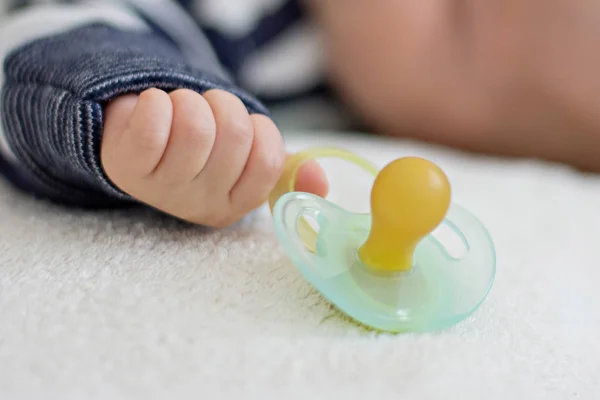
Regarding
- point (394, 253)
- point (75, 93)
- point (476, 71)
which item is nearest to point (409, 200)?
Result: point (394, 253)

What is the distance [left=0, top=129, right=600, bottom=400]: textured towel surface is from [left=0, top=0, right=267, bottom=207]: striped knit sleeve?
1.0 inches

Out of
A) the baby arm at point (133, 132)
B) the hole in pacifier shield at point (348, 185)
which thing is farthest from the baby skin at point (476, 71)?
the baby arm at point (133, 132)

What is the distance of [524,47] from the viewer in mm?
610

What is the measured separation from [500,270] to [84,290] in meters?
0.24

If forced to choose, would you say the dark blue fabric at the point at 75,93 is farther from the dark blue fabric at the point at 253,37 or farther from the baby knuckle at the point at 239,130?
the dark blue fabric at the point at 253,37

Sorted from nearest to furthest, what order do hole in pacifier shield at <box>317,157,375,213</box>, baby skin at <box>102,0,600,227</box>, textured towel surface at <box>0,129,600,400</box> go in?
textured towel surface at <box>0,129,600,400</box> → hole in pacifier shield at <box>317,157,375,213</box> → baby skin at <box>102,0,600,227</box>

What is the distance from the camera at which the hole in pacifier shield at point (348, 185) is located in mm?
428

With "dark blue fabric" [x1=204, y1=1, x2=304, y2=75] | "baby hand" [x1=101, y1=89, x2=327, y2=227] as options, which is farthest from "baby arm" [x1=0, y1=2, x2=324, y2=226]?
"dark blue fabric" [x1=204, y1=1, x2=304, y2=75]

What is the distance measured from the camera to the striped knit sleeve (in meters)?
0.33

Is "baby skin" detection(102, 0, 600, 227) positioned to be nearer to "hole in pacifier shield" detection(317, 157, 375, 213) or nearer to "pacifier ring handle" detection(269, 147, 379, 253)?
"hole in pacifier shield" detection(317, 157, 375, 213)

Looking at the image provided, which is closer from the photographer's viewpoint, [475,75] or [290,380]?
[290,380]

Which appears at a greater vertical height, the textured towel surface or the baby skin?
the textured towel surface

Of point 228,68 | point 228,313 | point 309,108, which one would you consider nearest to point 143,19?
point 228,68

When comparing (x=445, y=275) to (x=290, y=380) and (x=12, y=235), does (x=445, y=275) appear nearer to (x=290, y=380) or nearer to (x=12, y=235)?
(x=290, y=380)
